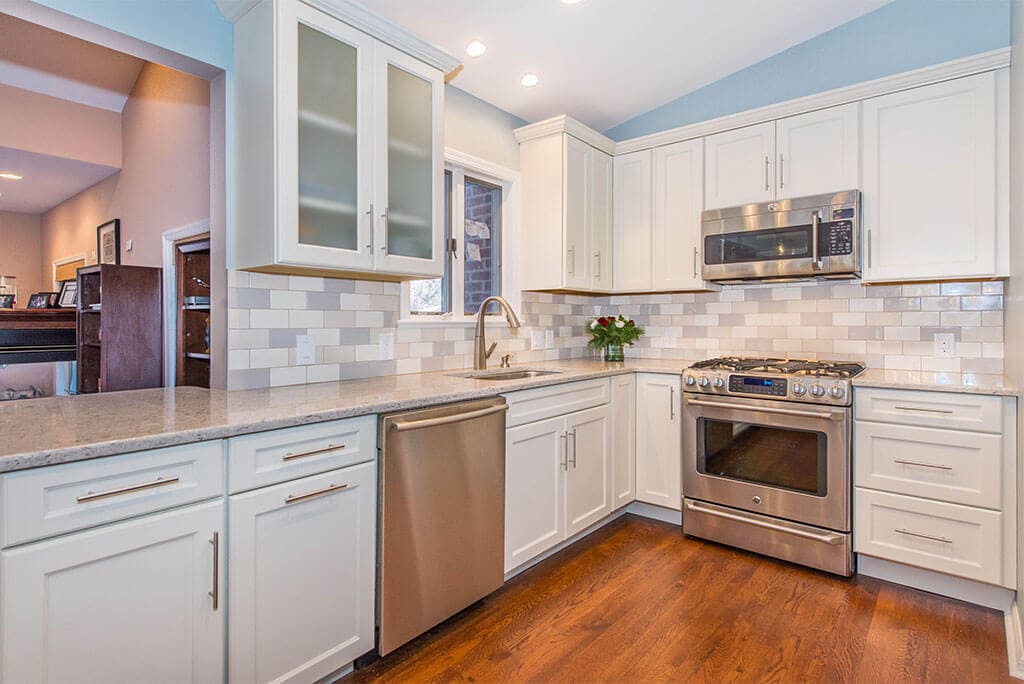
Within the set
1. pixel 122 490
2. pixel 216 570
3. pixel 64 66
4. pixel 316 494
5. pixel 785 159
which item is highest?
pixel 64 66

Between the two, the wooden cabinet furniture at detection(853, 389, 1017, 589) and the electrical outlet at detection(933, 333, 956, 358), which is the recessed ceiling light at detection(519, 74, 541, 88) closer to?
the wooden cabinet furniture at detection(853, 389, 1017, 589)

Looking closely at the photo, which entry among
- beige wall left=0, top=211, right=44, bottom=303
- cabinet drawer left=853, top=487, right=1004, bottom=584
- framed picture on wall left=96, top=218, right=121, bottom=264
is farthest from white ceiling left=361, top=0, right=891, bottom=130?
beige wall left=0, top=211, right=44, bottom=303

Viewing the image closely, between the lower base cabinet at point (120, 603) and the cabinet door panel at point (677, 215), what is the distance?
111 inches

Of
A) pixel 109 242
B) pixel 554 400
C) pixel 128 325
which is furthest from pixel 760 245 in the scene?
pixel 109 242

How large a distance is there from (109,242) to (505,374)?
3.84 m

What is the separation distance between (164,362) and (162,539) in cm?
248

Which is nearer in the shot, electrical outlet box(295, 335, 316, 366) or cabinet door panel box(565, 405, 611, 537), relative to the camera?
electrical outlet box(295, 335, 316, 366)

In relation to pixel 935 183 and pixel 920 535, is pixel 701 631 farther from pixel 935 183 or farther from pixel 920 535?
pixel 935 183

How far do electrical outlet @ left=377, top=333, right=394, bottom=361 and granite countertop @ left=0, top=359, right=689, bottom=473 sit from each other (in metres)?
0.17

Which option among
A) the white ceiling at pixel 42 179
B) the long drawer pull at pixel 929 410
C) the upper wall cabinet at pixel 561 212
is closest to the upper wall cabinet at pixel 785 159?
the upper wall cabinet at pixel 561 212

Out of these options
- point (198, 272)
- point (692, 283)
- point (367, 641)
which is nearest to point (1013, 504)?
point (692, 283)

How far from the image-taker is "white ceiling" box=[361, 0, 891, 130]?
2.56 meters

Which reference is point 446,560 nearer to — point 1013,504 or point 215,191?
Result: point 215,191

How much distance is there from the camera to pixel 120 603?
127 centimetres
